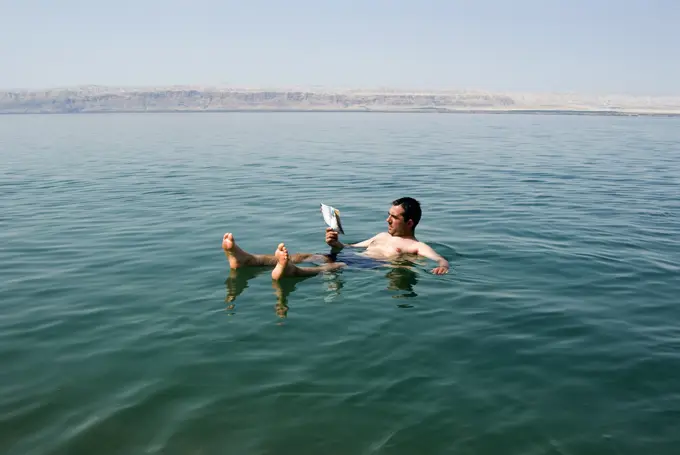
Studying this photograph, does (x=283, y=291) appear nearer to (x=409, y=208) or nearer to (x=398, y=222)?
(x=398, y=222)

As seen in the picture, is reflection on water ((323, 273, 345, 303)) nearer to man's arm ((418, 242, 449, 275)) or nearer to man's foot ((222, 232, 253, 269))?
man's foot ((222, 232, 253, 269))

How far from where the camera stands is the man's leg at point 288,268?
8539mm

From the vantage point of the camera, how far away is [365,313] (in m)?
7.95

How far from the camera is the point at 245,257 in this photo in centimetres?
928

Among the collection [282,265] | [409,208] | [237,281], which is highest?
[409,208]

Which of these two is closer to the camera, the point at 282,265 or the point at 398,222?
the point at 282,265

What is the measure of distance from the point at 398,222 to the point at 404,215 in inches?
7.2

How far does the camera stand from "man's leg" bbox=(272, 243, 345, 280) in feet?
28.0

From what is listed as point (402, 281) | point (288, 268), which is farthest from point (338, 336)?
point (402, 281)

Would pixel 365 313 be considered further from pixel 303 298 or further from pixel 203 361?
pixel 203 361

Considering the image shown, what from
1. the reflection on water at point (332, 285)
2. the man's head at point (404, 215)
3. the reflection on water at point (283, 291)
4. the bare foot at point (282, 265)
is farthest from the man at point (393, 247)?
the bare foot at point (282, 265)

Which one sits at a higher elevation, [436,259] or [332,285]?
[436,259]

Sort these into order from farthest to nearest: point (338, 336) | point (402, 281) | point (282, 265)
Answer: point (402, 281), point (282, 265), point (338, 336)

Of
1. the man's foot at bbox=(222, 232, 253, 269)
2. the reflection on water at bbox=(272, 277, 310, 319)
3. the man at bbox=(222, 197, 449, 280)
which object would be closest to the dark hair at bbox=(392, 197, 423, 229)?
the man at bbox=(222, 197, 449, 280)
